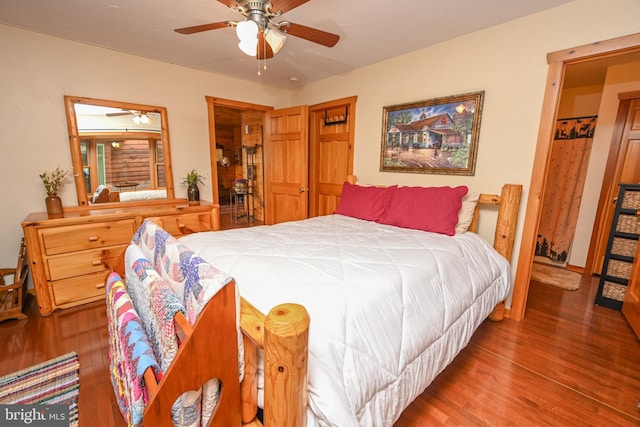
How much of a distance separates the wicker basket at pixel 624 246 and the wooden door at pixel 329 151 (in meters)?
2.60

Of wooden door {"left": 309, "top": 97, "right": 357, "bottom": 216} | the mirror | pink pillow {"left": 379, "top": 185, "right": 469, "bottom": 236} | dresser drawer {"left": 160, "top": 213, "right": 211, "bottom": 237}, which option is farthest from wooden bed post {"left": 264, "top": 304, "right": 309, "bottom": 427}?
the mirror

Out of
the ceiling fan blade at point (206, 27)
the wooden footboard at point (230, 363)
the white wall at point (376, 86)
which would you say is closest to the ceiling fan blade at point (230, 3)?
the ceiling fan blade at point (206, 27)

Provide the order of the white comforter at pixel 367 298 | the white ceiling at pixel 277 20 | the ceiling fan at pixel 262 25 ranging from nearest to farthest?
the white comforter at pixel 367 298, the ceiling fan at pixel 262 25, the white ceiling at pixel 277 20

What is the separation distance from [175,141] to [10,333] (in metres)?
2.20

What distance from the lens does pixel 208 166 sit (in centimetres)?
344

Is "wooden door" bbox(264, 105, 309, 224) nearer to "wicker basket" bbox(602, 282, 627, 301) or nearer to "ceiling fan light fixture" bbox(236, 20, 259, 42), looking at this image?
"ceiling fan light fixture" bbox(236, 20, 259, 42)

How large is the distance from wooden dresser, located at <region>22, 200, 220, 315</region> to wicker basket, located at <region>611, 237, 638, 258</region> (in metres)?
4.22

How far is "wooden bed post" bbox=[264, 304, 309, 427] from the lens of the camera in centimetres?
66

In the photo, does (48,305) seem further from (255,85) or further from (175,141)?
(255,85)

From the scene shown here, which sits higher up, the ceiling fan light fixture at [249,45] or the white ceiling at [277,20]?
the white ceiling at [277,20]

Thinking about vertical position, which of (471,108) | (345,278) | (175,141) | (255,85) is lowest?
(345,278)

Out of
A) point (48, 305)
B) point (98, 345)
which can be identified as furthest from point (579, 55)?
point (48, 305)

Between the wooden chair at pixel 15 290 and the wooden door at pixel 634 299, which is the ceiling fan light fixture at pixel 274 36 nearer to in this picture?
the wooden chair at pixel 15 290

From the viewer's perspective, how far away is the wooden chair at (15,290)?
209 centimetres
